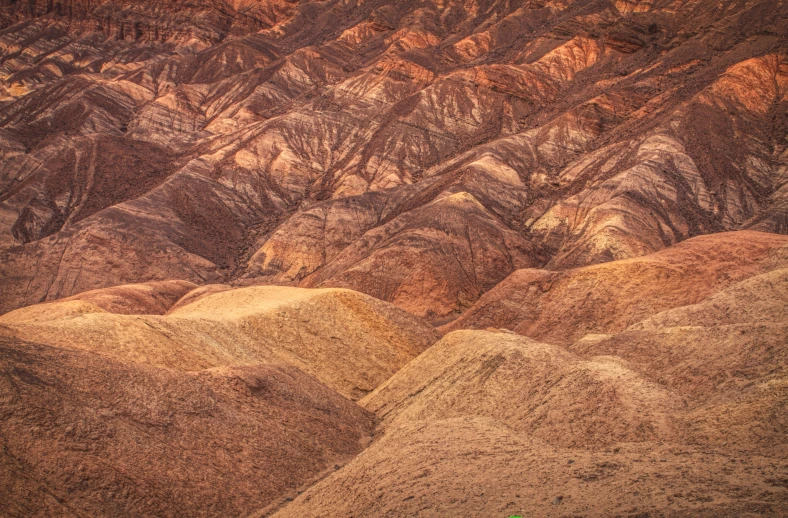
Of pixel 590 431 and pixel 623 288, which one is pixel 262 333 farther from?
pixel 623 288

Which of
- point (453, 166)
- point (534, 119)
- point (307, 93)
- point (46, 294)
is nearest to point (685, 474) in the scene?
point (46, 294)

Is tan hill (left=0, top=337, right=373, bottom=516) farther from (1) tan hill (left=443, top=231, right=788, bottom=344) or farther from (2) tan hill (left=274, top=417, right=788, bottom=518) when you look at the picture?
(1) tan hill (left=443, top=231, right=788, bottom=344)

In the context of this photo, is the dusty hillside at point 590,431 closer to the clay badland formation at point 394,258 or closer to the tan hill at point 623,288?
the clay badland formation at point 394,258

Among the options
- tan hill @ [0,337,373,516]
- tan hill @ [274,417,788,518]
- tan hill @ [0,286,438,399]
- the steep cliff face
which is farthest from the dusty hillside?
the steep cliff face

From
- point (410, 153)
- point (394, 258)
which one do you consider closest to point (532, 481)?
point (394, 258)

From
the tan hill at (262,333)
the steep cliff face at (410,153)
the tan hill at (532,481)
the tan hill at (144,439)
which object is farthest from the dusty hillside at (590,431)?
the steep cliff face at (410,153)

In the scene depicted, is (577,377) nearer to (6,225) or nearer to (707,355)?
(707,355)

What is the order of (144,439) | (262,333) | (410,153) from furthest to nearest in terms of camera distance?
Answer: 1. (410,153)
2. (262,333)
3. (144,439)
